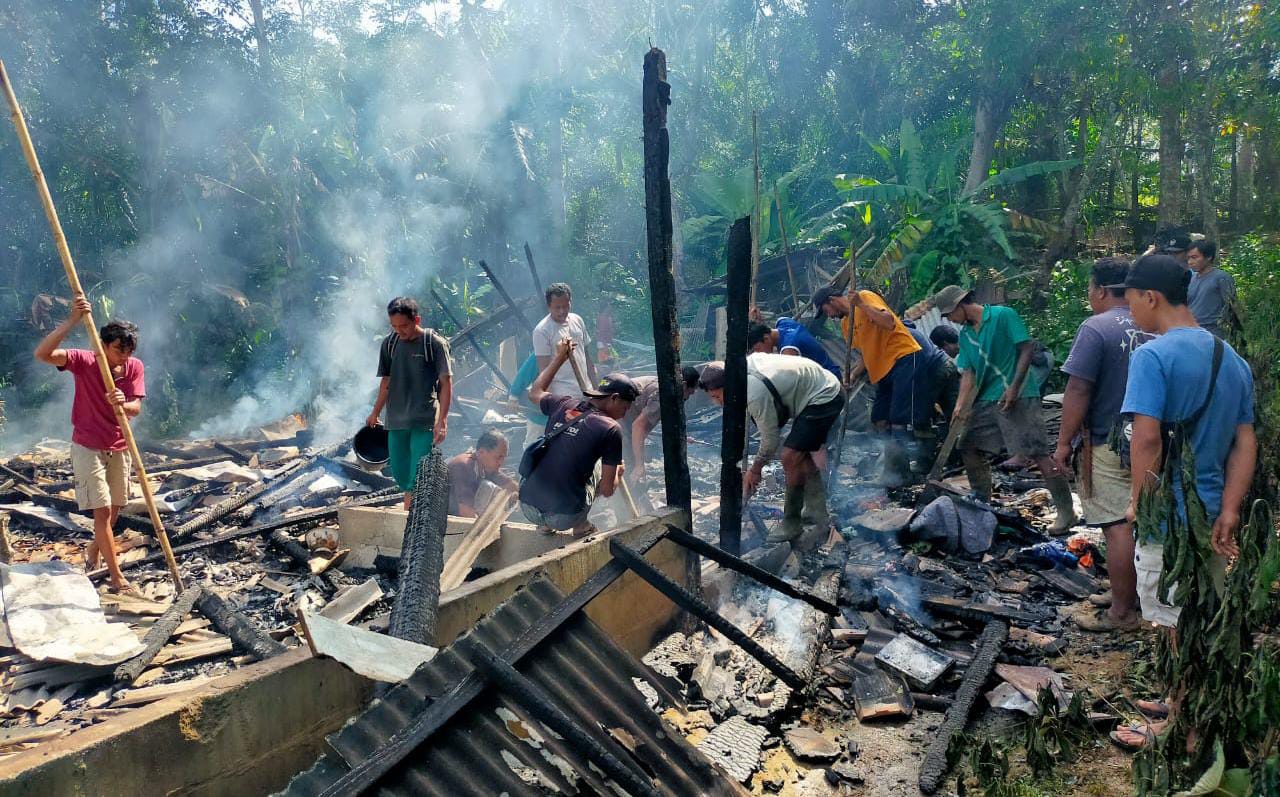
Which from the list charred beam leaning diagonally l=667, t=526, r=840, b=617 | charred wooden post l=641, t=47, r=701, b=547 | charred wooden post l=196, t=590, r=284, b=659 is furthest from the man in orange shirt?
charred wooden post l=196, t=590, r=284, b=659

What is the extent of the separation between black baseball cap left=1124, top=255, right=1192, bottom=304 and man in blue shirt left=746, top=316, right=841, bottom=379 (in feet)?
13.3

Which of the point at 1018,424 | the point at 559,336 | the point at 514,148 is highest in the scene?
the point at 514,148

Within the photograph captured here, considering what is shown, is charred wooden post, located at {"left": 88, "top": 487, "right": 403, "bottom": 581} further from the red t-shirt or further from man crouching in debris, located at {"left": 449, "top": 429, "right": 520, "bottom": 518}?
man crouching in debris, located at {"left": 449, "top": 429, "right": 520, "bottom": 518}

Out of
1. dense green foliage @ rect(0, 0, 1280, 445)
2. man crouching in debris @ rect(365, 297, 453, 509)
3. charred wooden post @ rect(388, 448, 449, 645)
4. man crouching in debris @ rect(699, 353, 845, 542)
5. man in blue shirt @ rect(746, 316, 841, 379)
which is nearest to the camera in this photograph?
charred wooden post @ rect(388, 448, 449, 645)

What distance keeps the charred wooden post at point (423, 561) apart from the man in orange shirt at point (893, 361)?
4.92 meters

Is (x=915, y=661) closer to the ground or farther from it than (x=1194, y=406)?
closer to the ground

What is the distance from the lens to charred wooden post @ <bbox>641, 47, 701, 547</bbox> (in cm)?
482

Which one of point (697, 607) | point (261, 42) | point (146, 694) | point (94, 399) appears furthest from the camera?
point (261, 42)

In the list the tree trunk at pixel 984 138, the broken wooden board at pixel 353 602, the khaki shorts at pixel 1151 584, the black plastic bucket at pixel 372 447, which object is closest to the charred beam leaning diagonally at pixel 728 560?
the khaki shorts at pixel 1151 584

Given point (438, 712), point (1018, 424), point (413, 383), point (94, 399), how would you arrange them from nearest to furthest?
point (438, 712) < point (94, 399) < point (413, 383) < point (1018, 424)

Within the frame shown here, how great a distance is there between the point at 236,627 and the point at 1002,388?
21.0 feet

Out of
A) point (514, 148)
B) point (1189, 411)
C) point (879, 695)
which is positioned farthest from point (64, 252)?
point (514, 148)

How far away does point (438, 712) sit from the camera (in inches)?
104

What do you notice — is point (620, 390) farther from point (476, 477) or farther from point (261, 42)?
point (261, 42)
